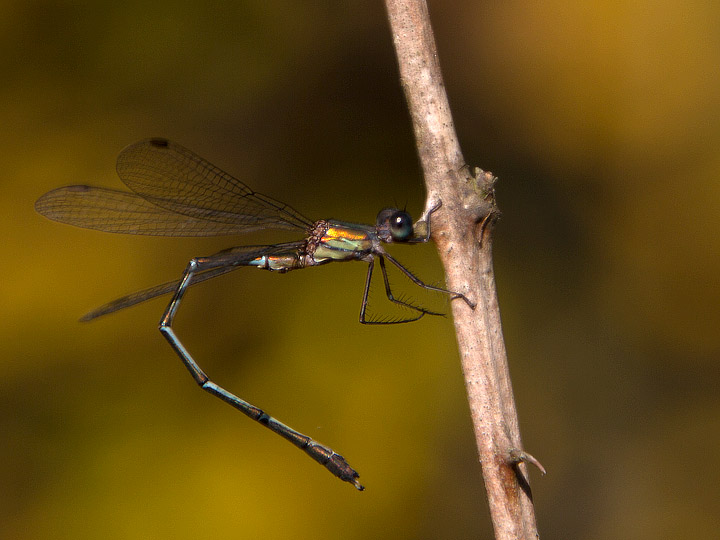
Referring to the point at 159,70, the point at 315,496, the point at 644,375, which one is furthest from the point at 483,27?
the point at 315,496

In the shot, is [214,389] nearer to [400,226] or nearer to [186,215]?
[186,215]

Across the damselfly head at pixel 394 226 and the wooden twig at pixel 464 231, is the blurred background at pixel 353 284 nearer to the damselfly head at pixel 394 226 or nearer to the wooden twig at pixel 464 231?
the damselfly head at pixel 394 226

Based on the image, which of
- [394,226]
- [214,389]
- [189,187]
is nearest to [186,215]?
[189,187]

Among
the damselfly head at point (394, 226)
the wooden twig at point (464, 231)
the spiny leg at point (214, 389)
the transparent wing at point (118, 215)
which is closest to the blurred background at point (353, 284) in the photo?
the spiny leg at point (214, 389)

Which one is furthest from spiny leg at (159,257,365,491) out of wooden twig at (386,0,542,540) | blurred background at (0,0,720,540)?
wooden twig at (386,0,542,540)

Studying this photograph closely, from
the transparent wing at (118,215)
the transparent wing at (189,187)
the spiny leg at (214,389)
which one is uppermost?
the transparent wing at (189,187)

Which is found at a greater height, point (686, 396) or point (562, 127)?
point (562, 127)

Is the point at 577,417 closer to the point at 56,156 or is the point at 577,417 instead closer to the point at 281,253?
the point at 281,253
